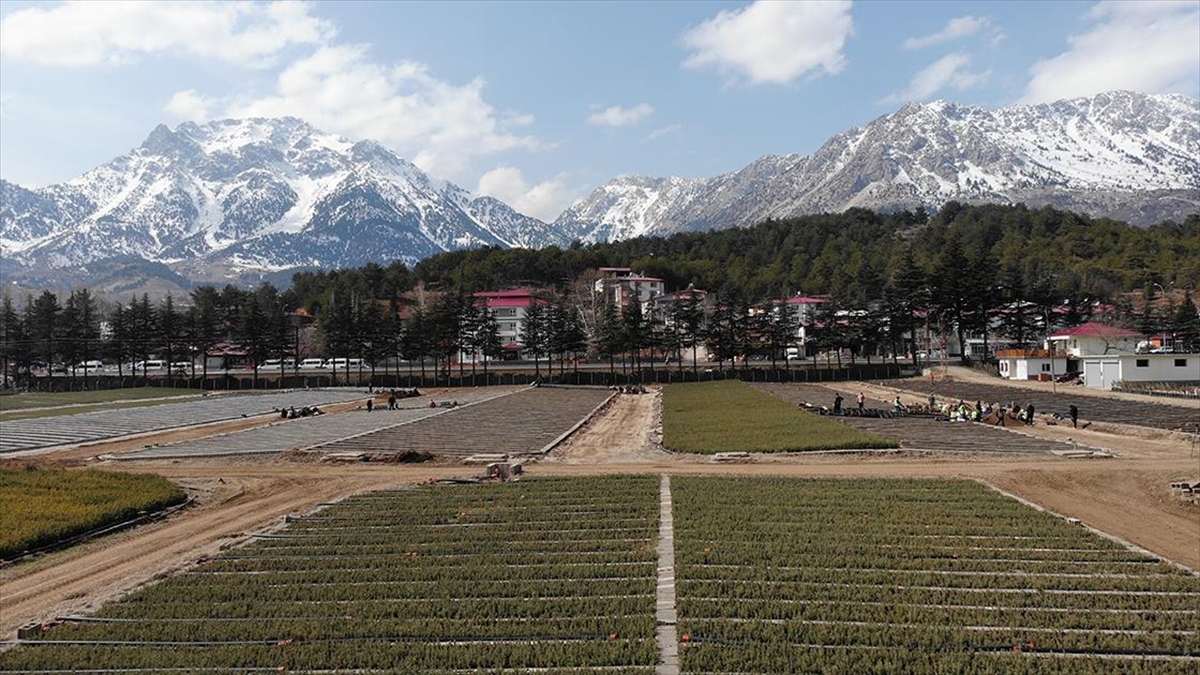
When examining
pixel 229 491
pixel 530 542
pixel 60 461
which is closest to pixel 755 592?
pixel 530 542

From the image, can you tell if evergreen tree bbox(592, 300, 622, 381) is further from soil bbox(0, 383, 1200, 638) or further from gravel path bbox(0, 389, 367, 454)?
soil bbox(0, 383, 1200, 638)

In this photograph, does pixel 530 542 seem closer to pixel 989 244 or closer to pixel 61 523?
pixel 61 523

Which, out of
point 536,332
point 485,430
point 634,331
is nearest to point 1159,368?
point 634,331

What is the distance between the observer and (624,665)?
9164 millimetres

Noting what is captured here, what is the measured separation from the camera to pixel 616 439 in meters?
35.8

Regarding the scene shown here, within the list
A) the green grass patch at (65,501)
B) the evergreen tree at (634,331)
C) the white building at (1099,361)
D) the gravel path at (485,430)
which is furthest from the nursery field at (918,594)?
the evergreen tree at (634,331)

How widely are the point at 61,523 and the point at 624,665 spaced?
14153 millimetres

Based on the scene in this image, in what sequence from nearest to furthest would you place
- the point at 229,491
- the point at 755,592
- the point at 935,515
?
the point at 755,592 < the point at 935,515 < the point at 229,491

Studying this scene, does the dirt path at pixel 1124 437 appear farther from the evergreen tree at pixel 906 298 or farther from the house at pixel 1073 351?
the evergreen tree at pixel 906 298

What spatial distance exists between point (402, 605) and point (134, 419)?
1700 inches

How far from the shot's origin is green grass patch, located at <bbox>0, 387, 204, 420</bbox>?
54219mm

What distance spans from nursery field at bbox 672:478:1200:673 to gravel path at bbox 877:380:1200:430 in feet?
79.8

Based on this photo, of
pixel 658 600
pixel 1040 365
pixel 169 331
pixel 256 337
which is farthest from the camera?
pixel 169 331

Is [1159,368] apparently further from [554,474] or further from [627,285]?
[627,285]
